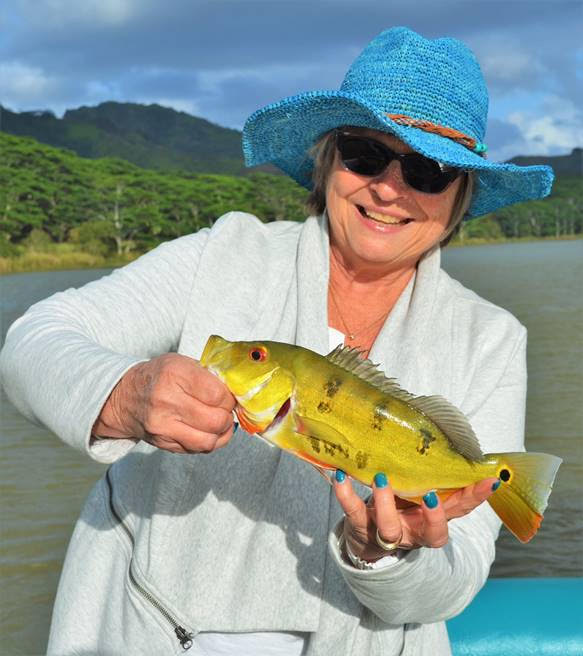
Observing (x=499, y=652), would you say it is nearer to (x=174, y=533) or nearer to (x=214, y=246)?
(x=174, y=533)

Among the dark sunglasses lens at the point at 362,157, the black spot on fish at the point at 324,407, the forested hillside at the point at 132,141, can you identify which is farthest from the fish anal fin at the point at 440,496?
the forested hillside at the point at 132,141

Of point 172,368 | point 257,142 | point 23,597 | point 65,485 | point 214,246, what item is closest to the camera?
point 172,368

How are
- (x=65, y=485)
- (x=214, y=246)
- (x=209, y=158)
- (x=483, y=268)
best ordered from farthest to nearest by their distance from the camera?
(x=209, y=158) < (x=483, y=268) < (x=65, y=485) < (x=214, y=246)

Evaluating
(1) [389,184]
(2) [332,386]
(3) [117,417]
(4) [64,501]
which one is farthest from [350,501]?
(4) [64,501]

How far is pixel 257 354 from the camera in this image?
2143 mm

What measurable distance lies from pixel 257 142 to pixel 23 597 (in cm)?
493

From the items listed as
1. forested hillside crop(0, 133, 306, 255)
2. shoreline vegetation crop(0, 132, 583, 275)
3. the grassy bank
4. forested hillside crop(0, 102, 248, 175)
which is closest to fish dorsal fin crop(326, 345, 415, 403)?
the grassy bank

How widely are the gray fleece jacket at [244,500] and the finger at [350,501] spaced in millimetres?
221

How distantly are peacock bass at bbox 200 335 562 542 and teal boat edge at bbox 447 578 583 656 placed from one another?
188cm

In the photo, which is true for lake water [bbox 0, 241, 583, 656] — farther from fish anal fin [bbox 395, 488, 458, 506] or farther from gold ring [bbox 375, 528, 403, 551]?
fish anal fin [bbox 395, 488, 458, 506]

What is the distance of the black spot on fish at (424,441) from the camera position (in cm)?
229

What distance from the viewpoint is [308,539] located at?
9.41 feet

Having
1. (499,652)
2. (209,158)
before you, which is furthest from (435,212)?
(209,158)

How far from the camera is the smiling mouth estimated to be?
9.73 ft
